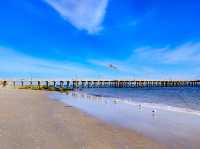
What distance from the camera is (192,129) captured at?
10625 millimetres

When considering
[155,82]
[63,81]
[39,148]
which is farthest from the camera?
[155,82]

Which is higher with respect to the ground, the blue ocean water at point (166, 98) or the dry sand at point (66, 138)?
the dry sand at point (66, 138)

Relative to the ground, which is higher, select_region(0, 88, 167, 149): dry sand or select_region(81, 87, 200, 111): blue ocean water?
select_region(0, 88, 167, 149): dry sand

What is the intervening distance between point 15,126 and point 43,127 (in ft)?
3.14

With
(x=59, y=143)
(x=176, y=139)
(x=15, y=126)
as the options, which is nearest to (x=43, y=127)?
(x=15, y=126)

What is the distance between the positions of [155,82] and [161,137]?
171017 millimetres

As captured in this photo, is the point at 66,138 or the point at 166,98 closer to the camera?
the point at 66,138

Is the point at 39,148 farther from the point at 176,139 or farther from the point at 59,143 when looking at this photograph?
the point at 176,139

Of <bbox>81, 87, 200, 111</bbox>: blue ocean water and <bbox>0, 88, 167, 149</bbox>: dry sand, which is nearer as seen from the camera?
<bbox>0, 88, 167, 149</bbox>: dry sand

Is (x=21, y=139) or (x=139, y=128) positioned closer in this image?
(x=21, y=139)

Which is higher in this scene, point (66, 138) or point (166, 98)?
point (66, 138)

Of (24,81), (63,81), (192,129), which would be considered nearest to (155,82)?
(63,81)

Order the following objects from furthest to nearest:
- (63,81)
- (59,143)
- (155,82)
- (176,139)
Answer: (155,82) → (63,81) → (176,139) → (59,143)

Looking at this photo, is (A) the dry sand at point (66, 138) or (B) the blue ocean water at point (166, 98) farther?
(B) the blue ocean water at point (166, 98)
